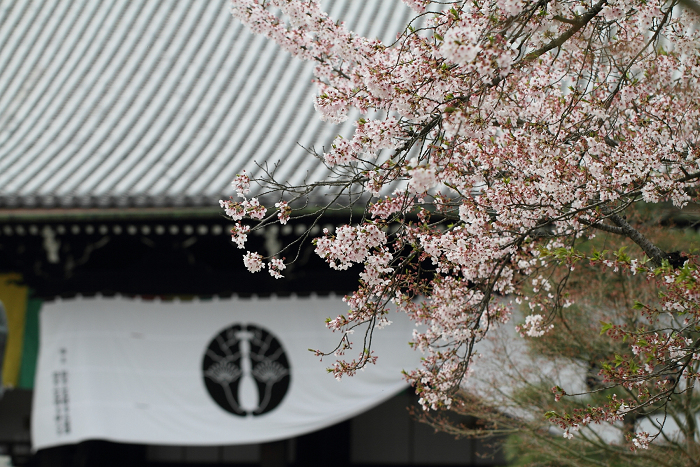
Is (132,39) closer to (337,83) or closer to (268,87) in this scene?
(268,87)

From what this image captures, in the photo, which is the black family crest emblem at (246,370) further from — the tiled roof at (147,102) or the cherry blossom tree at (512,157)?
the cherry blossom tree at (512,157)

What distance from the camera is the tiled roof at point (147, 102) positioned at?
7.13 metres

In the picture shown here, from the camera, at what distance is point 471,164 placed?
3289mm

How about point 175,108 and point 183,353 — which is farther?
point 175,108

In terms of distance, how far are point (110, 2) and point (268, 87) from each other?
10.6 feet

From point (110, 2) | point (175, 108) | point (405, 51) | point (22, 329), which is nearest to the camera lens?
point (405, 51)

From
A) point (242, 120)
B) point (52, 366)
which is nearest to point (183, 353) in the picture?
point (52, 366)

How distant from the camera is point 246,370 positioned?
23.7ft

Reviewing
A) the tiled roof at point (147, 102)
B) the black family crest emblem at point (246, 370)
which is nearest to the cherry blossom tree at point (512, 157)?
the tiled roof at point (147, 102)

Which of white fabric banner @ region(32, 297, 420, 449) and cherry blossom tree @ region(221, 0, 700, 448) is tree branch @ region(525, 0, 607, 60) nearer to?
cherry blossom tree @ region(221, 0, 700, 448)

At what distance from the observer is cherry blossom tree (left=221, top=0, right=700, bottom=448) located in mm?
2809

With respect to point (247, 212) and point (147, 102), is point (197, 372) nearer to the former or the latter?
point (147, 102)

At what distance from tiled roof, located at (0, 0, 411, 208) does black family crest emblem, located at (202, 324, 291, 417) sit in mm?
1508

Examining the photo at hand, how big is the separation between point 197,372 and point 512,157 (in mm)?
4964
